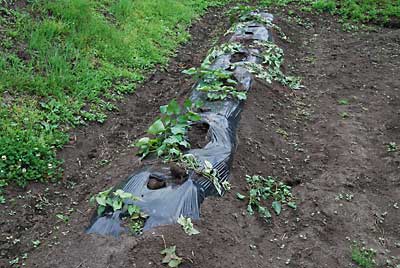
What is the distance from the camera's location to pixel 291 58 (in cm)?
734

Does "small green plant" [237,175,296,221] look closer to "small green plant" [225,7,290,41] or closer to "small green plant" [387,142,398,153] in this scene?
"small green plant" [387,142,398,153]

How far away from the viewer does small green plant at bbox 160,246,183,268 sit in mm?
2771

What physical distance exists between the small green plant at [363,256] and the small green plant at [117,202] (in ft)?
5.20

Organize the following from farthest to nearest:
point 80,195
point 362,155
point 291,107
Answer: point 291,107 < point 362,155 < point 80,195

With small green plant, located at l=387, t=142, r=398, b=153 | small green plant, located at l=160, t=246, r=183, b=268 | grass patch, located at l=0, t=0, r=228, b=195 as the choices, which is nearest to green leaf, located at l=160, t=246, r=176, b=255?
small green plant, located at l=160, t=246, r=183, b=268

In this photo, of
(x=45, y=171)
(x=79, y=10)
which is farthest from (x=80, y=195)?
(x=79, y=10)

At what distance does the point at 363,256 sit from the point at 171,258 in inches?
57.9

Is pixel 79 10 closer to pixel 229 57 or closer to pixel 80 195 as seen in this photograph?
pixel 229 57

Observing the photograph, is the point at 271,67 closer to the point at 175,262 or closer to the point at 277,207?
the point at 277,207

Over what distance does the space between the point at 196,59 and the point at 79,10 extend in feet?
6.03

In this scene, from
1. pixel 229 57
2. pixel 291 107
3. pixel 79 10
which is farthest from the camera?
pixel 79 10

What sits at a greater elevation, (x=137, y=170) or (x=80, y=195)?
(x=137, y=170)

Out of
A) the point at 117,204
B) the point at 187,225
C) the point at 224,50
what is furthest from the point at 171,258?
the point at 224,50

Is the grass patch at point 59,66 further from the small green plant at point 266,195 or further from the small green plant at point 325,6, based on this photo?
the small green plant at point 325,6
